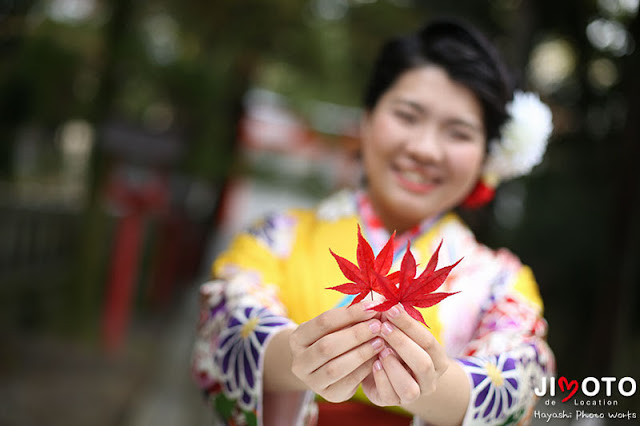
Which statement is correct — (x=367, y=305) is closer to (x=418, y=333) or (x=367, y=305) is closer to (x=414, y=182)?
(x=418, y=333)

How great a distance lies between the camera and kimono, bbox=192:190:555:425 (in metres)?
1.03

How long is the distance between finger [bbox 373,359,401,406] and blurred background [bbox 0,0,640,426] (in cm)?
72

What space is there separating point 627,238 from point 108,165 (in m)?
3.26

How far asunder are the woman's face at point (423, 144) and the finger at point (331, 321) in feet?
1.57

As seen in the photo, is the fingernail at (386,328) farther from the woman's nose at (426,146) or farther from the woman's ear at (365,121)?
the woman's ear at (365,121)

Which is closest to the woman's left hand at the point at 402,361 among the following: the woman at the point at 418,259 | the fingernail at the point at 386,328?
the fingernail at the point at 386,328

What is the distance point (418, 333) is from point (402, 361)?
43mm

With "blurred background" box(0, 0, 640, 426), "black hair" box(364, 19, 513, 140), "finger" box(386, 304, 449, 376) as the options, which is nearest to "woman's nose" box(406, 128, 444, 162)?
"black hair" box(364, 19, 513, 140)

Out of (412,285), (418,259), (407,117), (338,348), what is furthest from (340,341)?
(407,117)

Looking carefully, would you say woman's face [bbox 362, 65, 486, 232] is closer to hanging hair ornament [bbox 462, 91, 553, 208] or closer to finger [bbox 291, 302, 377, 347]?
hanging hair ornament [bbox 462, 91, 553, 208]

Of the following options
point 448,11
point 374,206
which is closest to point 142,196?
point 448,11

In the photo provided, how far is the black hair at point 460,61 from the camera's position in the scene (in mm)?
1224

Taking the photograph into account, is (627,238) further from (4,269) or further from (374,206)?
(4,269)

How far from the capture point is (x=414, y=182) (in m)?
1.21
